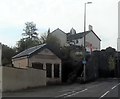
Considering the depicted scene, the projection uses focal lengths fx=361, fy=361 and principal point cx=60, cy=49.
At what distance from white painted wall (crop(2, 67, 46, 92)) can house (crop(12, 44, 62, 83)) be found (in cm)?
457

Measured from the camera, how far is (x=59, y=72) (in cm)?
5297

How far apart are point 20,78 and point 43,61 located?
14.3m

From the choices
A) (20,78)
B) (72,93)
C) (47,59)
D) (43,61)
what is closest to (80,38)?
(47,59)

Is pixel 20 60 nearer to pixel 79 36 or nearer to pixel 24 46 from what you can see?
pixel 24 46

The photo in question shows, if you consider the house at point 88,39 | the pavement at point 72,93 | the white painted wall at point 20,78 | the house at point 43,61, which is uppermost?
the house at point 88,39

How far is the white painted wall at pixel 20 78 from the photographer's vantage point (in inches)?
1266

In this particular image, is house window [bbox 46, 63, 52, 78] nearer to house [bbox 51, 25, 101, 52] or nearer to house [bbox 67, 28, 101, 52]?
house [bbox 51, 25, 101, 52]

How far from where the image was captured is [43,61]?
164 ft

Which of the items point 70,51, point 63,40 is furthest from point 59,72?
point 63,40

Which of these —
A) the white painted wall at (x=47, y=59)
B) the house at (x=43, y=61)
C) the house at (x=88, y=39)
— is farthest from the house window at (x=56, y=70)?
the house at (x=88, y=39)

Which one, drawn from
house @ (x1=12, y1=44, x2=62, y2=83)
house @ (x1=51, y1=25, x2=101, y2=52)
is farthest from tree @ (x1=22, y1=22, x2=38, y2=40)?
house @ (x1=12, y1=44, x2=62, y2=83)

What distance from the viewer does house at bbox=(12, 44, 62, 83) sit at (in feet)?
159

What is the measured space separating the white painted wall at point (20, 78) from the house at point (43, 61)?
180 inches

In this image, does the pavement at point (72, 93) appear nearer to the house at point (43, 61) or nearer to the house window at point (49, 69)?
the house at point (43, 61)
